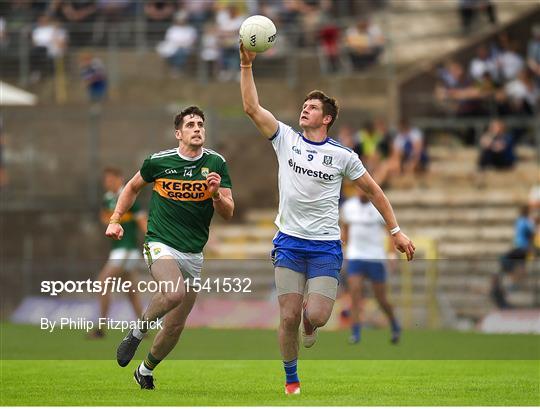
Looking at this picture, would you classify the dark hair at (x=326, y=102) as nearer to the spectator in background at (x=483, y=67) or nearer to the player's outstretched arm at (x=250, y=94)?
the player's outstretched arm at (x=250, y=94)

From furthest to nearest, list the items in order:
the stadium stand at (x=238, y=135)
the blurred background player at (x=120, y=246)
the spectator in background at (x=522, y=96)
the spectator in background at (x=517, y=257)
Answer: the spectator in background at (x=522, y=96) → the stadium stand at (x=238, y=135) → the spectator in background at (x=517, y=257) → the blurred background player at (x=120, y=246)

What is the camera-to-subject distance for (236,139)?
3225 cm

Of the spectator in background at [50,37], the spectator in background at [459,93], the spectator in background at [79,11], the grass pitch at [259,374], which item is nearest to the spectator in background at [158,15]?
the spectator in background at [79,11]

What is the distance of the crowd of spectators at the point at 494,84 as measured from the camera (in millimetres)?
33125

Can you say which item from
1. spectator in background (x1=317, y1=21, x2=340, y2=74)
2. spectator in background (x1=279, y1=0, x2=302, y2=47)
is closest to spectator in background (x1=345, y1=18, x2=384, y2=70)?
spectator in background (x1=317, y1=21, x2=340, y2=74)

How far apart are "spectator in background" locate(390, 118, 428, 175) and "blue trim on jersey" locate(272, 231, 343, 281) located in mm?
18130

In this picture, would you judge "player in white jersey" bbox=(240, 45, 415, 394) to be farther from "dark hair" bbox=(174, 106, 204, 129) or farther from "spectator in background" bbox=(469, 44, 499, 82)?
"spectator in background" bbox=(469, 44, 499, 82)

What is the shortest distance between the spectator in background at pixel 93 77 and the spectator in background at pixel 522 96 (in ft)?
29.3

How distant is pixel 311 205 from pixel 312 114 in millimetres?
835

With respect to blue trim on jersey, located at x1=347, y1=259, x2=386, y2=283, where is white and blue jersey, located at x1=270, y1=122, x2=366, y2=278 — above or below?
above

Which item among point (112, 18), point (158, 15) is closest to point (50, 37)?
point (112, 18)

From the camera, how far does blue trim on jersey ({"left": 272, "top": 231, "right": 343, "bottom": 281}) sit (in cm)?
1387

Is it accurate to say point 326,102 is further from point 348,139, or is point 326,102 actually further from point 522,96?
point 522,96

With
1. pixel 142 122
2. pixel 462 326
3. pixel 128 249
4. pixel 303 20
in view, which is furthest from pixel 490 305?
pixel 303 20
